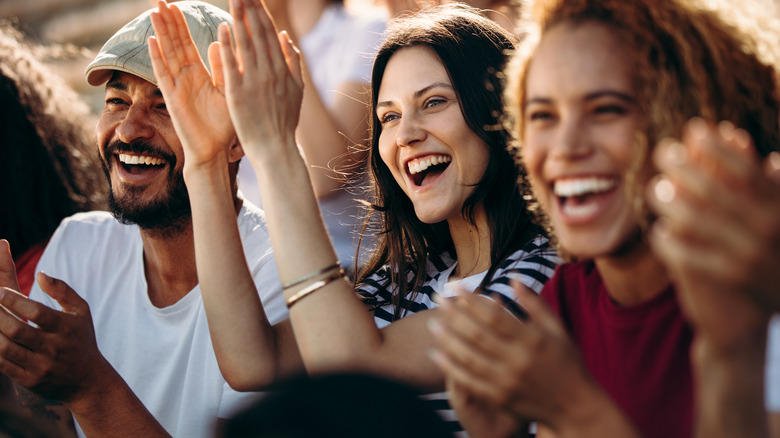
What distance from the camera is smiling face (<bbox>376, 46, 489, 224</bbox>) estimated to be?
232cm

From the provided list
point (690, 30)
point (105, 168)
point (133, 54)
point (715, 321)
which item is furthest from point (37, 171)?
point (715, 321)

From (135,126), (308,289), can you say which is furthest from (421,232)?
(135,126)

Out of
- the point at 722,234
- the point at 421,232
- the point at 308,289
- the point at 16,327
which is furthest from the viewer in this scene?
the point at 421,232

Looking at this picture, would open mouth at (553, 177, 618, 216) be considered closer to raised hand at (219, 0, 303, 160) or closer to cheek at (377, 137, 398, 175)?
raised hand at (219, 0, 303, 160)

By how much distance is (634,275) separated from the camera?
1554 millimetres

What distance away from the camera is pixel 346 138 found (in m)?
3.31

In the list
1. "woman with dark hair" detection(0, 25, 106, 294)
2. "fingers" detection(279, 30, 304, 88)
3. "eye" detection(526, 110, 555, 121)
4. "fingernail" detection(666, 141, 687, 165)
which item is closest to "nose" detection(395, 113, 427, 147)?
"fingers" detection(279, 30, 304, 88)

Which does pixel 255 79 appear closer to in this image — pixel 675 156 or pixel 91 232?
pixel 675 156

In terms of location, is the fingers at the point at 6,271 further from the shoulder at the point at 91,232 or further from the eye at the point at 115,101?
the eye at the point at 115,101

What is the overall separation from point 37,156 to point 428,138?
200 centimetres

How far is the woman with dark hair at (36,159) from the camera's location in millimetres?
3336

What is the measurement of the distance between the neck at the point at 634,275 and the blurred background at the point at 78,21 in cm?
576

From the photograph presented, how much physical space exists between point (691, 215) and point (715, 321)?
0.50 feet

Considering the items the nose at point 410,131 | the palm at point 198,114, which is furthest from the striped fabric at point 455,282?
the palm at point 198,114
